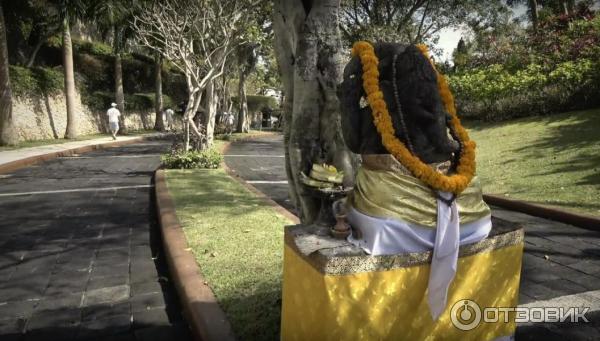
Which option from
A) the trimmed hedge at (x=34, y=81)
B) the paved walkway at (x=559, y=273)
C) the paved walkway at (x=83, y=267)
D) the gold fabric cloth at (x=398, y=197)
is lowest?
the paved walkway at (x=83, y=267)

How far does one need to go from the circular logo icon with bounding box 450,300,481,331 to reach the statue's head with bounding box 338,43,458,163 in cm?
83

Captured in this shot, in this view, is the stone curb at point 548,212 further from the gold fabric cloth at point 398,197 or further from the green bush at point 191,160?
the green bush at point 191,160

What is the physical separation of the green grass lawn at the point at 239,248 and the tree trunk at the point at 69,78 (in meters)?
13.4

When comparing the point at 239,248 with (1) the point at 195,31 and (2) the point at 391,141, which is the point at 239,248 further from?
(1) the point at 195,31

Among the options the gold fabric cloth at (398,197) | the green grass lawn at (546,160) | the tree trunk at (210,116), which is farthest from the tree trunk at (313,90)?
the tree trunk at (210,116)

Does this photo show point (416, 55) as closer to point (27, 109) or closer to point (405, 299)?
point (405, 299)

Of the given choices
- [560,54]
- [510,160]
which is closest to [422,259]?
[510,160]

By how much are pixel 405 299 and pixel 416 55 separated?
1328mm

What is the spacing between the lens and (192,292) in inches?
136

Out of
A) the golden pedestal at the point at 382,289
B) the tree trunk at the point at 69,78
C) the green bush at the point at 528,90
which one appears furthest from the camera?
the tree trunk at the point at 69,78

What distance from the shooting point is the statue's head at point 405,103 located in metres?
2.46

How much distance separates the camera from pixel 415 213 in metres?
2.32

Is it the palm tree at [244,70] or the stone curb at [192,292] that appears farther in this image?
the palm tree at [244,70]

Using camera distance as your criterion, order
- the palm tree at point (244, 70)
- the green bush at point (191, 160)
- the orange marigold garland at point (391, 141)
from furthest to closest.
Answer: the palm tree at point (244, 70) → the green bush at point (191, 160) → the orange marigold garland at point (391, 141)
